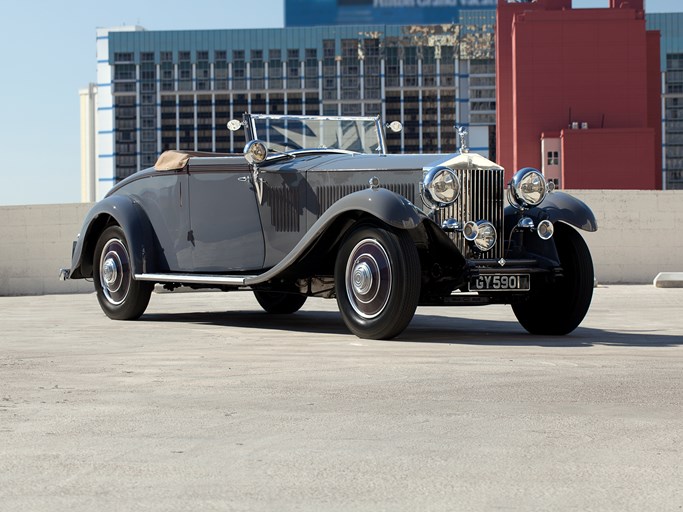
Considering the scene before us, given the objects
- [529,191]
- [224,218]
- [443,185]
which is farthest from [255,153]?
[529,191]

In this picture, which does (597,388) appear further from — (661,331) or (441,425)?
(661,331)

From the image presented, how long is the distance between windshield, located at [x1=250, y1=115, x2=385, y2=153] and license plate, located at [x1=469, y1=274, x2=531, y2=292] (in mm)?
2793

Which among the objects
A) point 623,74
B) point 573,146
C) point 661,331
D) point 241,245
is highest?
point 623,74

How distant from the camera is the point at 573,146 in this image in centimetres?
7562

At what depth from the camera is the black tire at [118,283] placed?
33.3 feet

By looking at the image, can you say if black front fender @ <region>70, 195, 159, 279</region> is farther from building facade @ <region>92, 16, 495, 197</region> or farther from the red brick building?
building facade @ <region>92, 16, 495, 197</region>

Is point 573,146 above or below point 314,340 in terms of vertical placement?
above

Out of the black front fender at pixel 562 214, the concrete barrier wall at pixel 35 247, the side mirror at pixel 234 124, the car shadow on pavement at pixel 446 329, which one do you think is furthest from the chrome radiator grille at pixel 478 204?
the concrete barrier wall at pixel 35 247

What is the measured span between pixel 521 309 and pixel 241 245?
2.32 metres

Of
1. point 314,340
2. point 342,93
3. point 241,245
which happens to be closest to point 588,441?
point 314,340

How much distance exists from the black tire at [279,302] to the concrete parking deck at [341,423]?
113 inches

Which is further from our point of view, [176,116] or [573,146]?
[176,116]

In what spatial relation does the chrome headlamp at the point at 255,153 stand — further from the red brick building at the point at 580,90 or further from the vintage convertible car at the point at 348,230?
the red brick building at the point at 580,90

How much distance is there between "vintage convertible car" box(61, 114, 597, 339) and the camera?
25.7ft
